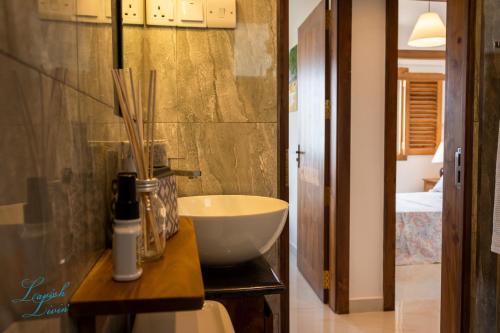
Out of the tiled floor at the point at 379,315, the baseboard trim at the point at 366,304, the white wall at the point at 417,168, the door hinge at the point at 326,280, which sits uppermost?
the white wall at the point at 417,168

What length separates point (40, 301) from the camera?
0.35 metres

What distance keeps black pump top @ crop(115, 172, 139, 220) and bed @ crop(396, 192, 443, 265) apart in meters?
3.25

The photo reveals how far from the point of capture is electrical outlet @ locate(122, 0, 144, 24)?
1.13 m

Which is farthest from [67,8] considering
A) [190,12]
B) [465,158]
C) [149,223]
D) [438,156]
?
[438,156]

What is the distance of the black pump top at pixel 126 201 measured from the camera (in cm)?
54

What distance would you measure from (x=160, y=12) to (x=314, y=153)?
1728 millimetres

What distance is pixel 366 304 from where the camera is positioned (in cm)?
255

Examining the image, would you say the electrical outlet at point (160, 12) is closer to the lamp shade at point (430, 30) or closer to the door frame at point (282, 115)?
the door frame at point (282, 115)

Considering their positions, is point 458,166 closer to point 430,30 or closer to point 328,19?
point 328,19

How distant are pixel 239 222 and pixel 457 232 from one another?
4.46 feet

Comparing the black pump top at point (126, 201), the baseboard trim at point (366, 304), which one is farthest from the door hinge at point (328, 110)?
the black pump top at point (126, 201)

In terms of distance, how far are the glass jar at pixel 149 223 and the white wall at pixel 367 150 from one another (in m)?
2.03

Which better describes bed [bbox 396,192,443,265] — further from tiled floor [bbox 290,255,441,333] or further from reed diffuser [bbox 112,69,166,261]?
reed diffuser [bbox 112,69,166,261]

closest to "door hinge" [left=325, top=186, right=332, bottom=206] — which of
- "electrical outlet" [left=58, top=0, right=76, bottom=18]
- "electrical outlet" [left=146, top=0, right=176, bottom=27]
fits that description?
"electrical outlet" [left=146, top=0, right=176, bottom=27]
